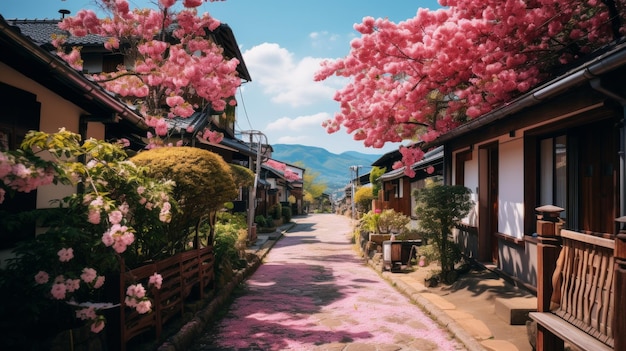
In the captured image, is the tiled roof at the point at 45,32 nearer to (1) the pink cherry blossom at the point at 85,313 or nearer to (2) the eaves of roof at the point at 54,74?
(2) the eaves of roof at the point at 54,74

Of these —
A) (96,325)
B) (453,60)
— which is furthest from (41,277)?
(453,60)

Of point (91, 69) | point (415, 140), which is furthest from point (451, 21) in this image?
point (91, 69)

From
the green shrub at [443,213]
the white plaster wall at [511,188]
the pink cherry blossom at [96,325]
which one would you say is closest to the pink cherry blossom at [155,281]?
the pink cherry blossom at [96,325]

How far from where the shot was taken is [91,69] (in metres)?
18.1

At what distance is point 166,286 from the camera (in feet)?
20.3

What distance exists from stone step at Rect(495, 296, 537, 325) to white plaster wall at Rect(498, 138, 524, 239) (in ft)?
6.17

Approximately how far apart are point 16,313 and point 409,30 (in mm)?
10852

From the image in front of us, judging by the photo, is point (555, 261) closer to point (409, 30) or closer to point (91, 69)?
point (409, 30)

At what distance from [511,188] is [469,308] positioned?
9.43 feet

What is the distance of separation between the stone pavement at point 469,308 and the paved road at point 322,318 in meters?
0.20

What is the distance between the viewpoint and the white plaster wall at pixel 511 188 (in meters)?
8.42

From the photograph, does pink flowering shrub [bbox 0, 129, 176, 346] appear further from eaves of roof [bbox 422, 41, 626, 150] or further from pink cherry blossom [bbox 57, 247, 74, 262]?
eaves of roof [bbox 422, 41, 626, 150]

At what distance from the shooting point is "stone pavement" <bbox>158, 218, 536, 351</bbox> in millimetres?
5816

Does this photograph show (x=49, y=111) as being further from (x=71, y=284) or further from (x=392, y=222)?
(x=392, y=222)
